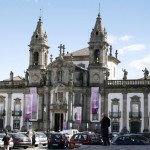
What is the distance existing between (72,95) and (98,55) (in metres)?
7.32

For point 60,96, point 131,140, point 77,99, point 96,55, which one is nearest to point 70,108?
point 77,99

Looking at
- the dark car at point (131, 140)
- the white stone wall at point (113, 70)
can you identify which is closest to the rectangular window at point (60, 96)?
the white stone wall at point (113, 70)

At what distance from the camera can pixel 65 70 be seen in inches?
2507

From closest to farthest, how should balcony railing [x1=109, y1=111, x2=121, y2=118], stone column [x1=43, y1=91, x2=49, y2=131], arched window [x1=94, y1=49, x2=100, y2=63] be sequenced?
balcony railing [x1=109, y1=111, x2=121, y2=118]
stone column [x1=43, y1=91, x2=49, y2=131]
arched window [x1=94, y1=49, x2=100, y2=63]

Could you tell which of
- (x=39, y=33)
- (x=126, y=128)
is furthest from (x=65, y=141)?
(x=39, y=33)

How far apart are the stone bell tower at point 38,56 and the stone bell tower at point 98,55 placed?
7.90 meters

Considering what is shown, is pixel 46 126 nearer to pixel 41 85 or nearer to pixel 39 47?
pixel 41 85

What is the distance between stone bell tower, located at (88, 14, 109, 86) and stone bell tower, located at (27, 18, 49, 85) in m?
7.90

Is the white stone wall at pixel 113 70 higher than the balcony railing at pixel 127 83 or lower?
higher

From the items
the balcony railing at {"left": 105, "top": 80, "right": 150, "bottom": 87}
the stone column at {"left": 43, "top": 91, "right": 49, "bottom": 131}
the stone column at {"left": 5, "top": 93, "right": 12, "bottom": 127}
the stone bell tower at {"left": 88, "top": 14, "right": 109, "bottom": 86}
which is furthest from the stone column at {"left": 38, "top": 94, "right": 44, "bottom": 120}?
the balcony railing at {"left": 105, "top": 80, "right": 150, "bottom": 87}

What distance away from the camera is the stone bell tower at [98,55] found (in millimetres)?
62906

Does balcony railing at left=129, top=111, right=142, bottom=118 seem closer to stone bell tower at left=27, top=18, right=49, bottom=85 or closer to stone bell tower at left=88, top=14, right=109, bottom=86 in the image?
stone bell tower at left=88, top=14, right=109, bottom=86

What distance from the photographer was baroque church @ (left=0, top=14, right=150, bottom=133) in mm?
60875

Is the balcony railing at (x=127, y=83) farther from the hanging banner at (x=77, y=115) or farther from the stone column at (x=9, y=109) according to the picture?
the stone column at (x=9, y=109)
